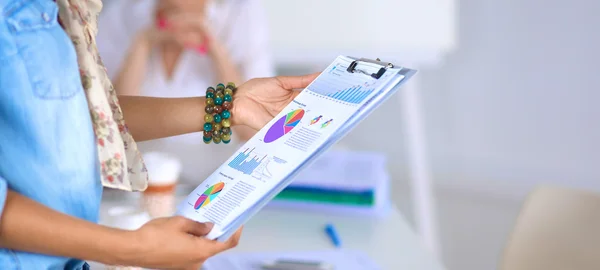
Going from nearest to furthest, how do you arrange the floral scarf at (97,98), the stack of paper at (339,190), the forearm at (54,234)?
the forearm at (54,234) < the floral scarf at (97,98) < the stack of paper at (339,190)

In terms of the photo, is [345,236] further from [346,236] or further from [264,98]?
[264,98]

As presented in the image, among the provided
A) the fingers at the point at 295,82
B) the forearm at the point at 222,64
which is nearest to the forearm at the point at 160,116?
the fingers at the point at 295,82

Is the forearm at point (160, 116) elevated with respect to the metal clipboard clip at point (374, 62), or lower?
lower

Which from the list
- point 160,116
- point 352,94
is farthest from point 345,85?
point 160,116

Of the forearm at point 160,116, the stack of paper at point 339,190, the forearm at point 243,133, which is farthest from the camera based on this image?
the forearm at point 243,133

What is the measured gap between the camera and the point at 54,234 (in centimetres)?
75

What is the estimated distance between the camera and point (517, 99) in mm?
3348

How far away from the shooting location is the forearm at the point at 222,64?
2.33 meters

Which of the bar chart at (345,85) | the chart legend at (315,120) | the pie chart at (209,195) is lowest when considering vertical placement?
the pie chart at (209,195)

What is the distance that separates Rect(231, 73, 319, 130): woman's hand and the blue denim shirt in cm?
30

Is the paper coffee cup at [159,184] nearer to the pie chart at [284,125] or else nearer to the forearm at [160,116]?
the forearm at [160,116]

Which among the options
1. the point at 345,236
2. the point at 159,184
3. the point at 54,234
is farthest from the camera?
the point at 345,236

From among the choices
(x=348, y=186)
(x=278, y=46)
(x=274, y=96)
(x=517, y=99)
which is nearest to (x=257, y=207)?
(x=274, y=96)

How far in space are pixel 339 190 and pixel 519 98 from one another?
1925 millimetres
